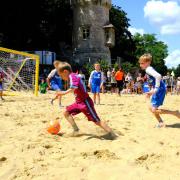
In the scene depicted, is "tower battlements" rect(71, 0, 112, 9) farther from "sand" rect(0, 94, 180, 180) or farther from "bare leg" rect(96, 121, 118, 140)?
"bare leg" rect(96, 121, 118, 140)

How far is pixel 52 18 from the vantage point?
141 ft

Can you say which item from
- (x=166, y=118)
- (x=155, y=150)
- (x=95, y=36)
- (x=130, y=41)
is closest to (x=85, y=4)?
(x=95, y=36)

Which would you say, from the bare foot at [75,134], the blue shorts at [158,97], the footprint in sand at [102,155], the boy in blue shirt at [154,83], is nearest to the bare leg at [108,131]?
the bare foot at [75,134]

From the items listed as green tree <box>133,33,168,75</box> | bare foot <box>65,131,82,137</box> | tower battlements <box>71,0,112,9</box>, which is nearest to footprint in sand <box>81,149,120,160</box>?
bare foot <box>65,131,82,137</box>

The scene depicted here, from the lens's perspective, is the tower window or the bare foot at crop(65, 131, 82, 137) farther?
the tower window

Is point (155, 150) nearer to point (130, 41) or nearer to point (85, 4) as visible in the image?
point (85, 4)

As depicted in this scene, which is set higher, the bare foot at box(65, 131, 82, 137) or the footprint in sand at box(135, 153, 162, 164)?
Result: the bare foot at box(65, 131, 82, 137)

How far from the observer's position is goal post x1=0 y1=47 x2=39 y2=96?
21.9m

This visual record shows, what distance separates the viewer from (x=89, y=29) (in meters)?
43.5

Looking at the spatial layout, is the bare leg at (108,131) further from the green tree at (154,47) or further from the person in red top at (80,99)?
the green tree at (154,47)

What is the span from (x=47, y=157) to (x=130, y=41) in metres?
51.2

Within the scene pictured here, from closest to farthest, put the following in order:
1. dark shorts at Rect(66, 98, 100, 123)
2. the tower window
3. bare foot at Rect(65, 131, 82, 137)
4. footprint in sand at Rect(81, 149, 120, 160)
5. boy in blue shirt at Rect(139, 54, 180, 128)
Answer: footprint in sand at Rect(81, 149, 120, 160) < dark shorts at Rect(66, 98, 100, 123) < bare foot at Rect(65, 131, 82, 137) < boy in blue shirt at Rect(139, 54, 180, 128) < the tower window

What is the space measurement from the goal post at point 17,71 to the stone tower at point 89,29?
20.0 m

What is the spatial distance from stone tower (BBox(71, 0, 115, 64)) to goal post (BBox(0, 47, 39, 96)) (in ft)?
65.7
